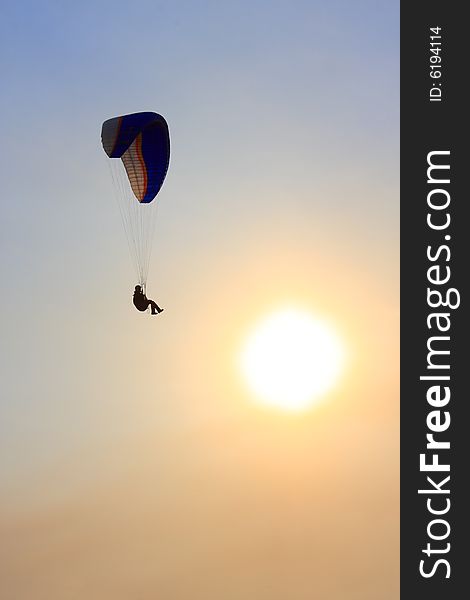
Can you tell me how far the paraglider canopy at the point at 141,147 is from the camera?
66438 mm

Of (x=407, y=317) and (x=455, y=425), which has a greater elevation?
(x=407, y=317)

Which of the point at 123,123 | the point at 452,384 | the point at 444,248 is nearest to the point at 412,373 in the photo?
the point at 452,384

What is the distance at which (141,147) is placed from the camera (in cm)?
6881

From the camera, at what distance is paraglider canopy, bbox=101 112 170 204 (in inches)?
2616

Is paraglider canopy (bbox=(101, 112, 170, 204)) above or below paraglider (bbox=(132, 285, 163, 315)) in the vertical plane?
above

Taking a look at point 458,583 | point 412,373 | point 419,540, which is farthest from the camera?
point 458,583

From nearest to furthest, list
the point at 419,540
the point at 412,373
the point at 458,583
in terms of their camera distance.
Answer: the point at 412,373, the point at 419,540, the point at 458,583

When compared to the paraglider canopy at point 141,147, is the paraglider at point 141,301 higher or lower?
lower

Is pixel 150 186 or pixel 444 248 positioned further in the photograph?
pixel 150 186

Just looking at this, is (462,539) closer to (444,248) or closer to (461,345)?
(461,345)

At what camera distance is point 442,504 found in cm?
6106

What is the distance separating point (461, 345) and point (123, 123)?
2143 centimetres

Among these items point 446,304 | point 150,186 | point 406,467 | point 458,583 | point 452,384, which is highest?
point 150,186

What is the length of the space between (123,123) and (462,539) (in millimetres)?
28333
